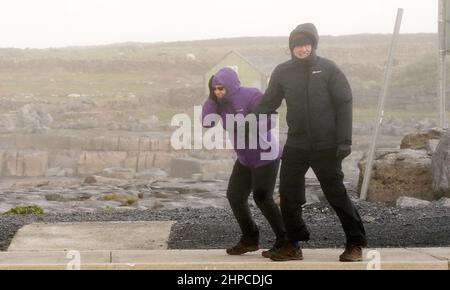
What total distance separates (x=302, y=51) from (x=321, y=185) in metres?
1.03

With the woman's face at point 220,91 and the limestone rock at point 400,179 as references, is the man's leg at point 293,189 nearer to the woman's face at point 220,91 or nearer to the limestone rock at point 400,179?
the woman's face at point 220,91

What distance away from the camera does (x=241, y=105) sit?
7.16m

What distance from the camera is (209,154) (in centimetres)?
4122

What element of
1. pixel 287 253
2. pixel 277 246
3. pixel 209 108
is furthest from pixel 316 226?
pixel 209 108

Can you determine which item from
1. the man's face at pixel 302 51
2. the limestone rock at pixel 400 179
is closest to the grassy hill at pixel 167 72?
the limestone rock at pixel 400 179

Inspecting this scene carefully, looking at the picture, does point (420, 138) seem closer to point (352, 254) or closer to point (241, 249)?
point (241, 249)

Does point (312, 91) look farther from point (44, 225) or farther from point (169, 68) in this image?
point (169, 68)

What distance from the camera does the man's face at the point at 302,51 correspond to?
6.90 meters

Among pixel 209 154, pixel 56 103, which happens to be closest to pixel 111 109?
pixel 56 103

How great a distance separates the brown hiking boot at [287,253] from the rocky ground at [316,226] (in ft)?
4.20

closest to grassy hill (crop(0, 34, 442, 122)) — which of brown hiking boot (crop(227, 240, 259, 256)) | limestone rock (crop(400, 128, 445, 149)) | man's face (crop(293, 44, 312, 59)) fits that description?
limestone rock (crop(400, 128, 445, 149))

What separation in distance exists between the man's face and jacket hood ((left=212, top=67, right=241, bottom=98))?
1.78 feet

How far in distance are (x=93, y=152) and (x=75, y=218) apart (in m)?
35.4

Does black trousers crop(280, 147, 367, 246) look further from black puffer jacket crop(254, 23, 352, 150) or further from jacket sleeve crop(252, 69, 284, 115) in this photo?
jacket sleeve crop(252, 69, 284, 115)
